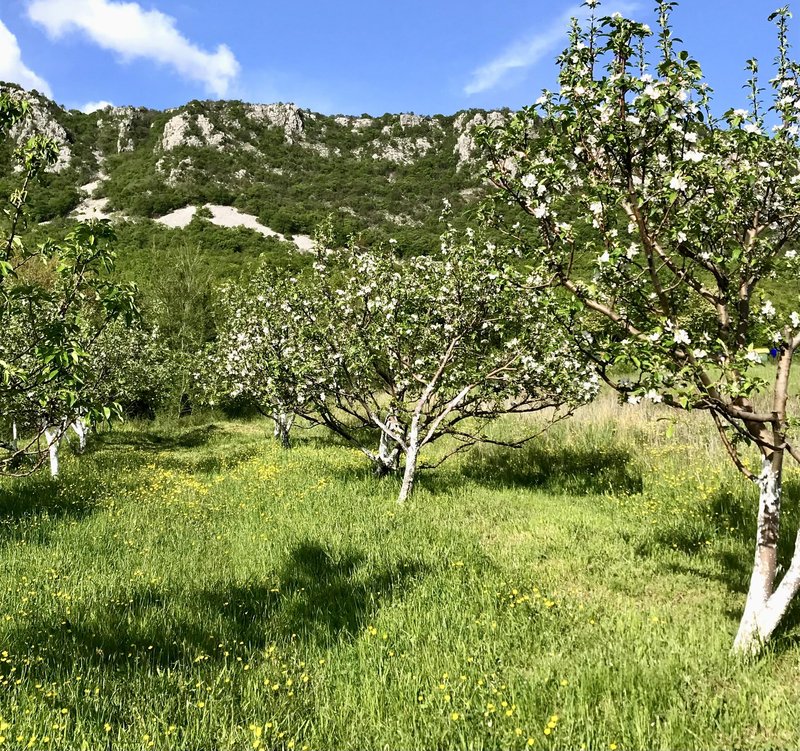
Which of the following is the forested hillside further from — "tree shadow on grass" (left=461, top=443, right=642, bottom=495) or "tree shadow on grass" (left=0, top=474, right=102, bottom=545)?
"tree shadow on grass" (left=461, top=443, right=642, bottom=495)

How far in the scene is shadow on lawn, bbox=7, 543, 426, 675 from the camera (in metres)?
5.26

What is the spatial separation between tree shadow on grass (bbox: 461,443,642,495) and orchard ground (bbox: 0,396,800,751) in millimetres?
131

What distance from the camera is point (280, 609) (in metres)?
6.28

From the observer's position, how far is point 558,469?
13031 millimetres

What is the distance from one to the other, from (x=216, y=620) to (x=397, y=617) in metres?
2.22

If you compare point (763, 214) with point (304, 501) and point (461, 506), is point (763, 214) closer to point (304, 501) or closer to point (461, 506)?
point (461, 506)

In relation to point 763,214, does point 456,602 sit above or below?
below

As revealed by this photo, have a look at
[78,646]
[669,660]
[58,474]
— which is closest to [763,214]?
[669,660]

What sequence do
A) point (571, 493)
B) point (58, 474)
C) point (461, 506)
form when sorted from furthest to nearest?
point (58, 474) < point (571, 493) < point (461, 506)

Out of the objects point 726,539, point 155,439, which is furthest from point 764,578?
point 155,439

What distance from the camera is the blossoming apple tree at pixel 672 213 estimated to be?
4.46m

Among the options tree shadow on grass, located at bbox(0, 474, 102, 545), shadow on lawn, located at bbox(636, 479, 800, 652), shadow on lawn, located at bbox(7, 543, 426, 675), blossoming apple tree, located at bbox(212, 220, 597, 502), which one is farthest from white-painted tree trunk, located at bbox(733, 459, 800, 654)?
tree shadow on grass, located at bbox(0, 474, 102, 545)

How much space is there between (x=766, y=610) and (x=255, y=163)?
12039 centimetres

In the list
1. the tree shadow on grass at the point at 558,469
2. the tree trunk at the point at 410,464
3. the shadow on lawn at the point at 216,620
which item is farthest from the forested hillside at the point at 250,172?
the shadow on lawn at the point at 216,620
